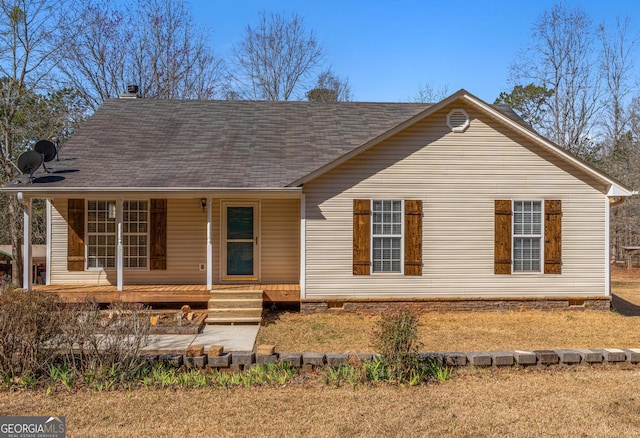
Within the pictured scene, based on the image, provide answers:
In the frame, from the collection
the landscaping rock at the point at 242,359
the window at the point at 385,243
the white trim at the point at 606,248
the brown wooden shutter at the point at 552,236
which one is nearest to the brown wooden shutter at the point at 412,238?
the window at the point at 385,243

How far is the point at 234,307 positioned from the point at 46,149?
18.5 ft

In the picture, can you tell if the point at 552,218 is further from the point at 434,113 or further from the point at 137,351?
the point at 137,351

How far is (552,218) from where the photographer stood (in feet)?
34.3

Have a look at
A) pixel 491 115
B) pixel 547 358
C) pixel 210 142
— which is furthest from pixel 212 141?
pixel 547 358

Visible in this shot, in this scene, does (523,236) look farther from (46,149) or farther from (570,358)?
(46,149)

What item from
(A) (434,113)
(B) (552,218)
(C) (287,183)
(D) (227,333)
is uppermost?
(A) (434,113)

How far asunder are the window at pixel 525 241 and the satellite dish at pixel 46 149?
1043cm

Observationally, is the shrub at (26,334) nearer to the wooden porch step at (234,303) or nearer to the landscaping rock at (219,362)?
the landscaping rock at (219,362)

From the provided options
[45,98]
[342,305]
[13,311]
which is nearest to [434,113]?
[342,305]

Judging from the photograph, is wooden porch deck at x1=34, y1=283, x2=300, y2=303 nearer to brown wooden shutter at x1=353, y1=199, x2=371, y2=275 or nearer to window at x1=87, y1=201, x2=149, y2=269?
window at x1=87, y1=201, x2=149, y2=269

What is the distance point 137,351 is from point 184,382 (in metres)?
0.69

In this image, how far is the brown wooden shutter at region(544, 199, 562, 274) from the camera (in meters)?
10.4

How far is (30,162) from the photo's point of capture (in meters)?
10.0

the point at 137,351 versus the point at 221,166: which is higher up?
the point at 221,166
